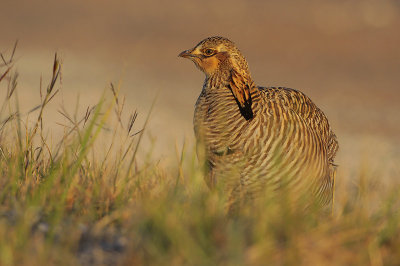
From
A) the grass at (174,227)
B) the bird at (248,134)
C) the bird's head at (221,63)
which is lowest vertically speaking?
the grass at (174,227)

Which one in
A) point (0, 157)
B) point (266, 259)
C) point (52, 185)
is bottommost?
point (266, 259)

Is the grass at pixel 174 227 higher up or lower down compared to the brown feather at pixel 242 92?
lower down

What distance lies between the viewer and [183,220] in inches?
86.7

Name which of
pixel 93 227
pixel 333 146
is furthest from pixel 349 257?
pixel 333 146

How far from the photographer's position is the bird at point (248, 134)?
11.8 ft

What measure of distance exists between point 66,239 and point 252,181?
166cm

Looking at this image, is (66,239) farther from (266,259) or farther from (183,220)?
(266,259)

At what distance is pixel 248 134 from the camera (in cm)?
367

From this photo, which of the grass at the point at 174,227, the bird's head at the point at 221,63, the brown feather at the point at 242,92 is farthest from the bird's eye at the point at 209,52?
the grass at the point at 174,227

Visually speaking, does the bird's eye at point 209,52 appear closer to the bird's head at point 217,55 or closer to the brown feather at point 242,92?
the bird's head at point 217,55

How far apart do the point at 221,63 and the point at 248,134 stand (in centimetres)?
65

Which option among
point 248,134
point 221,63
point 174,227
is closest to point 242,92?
point 221,63

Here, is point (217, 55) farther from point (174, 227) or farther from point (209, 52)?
point (174, 227)

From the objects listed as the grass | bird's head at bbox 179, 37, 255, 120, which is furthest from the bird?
the grass
